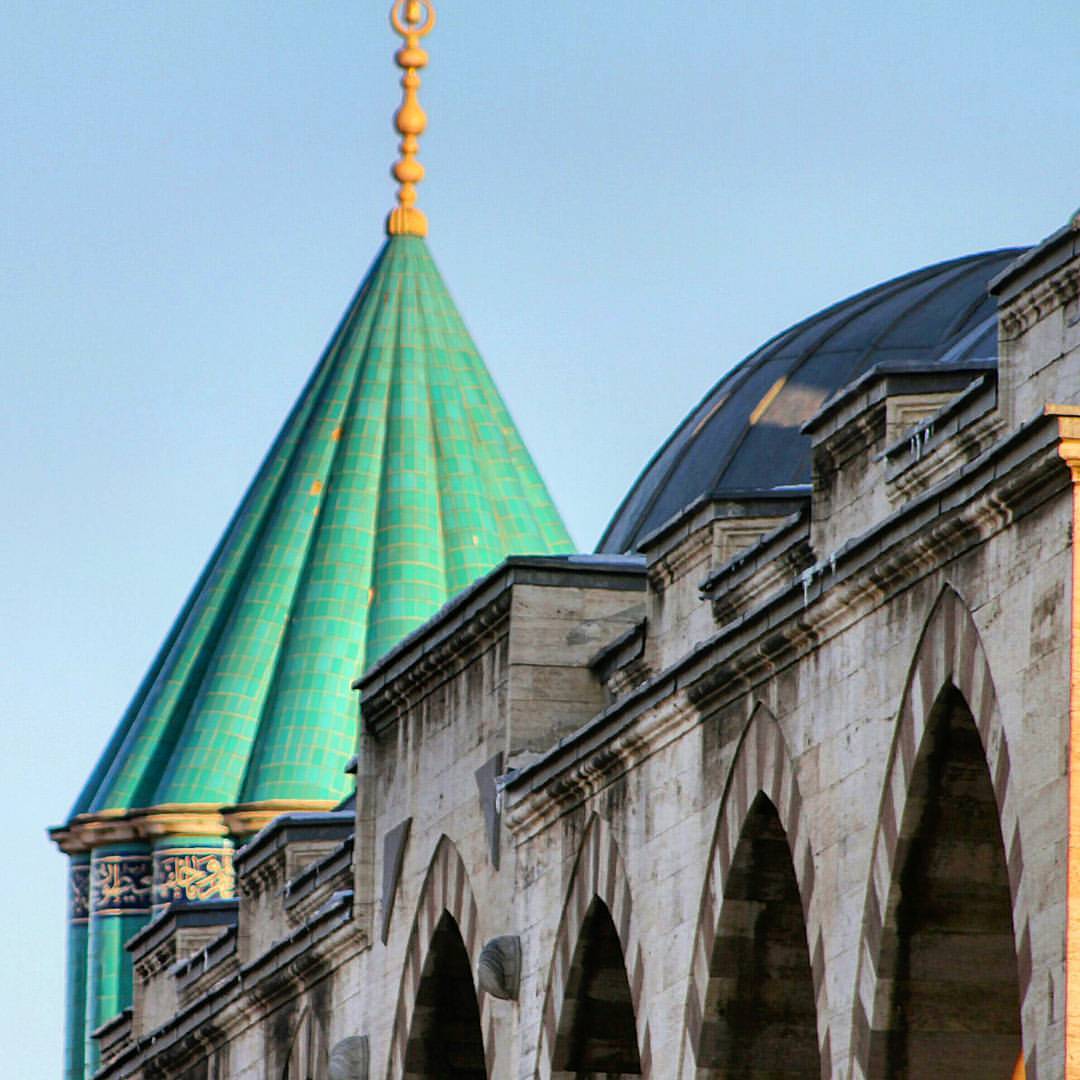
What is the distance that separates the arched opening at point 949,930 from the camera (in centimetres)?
1770

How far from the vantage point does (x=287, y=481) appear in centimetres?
5281

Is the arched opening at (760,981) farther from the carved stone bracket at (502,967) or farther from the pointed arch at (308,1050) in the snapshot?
the pointed arch at (308,1050)

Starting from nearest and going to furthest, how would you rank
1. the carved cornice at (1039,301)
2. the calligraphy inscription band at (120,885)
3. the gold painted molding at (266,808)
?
1. the carved cornice at (1039,301)
2. the gold painted molding at (266,808)
3. the calligraphy inscription band at (120,885)

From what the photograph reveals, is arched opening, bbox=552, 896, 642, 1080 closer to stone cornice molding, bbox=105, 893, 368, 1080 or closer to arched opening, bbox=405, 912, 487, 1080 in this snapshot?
arched opening, bbox=405, 912, 487, 1080

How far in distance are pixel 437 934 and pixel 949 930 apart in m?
7.59

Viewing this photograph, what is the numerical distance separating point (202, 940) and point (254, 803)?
16234mm

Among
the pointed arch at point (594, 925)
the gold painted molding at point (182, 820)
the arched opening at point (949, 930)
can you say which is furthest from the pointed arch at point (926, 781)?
the gold painted molding at point (182, 820)

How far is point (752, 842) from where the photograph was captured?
787 inches

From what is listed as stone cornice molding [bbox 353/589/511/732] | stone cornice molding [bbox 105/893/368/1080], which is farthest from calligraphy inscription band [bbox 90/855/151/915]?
stone cornice molding [bbox 353/589/511/732]

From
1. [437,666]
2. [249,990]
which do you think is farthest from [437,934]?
[249,990]

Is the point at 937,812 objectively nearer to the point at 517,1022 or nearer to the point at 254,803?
the point at 517,1022

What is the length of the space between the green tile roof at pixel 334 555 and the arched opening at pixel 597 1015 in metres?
27.3

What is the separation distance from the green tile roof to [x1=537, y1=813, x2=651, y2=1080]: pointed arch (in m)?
27.3

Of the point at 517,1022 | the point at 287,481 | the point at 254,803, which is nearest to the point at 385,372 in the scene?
the point at 287,481
